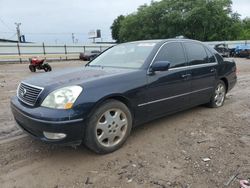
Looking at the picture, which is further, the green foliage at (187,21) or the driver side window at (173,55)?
the green foliage at (187,21)

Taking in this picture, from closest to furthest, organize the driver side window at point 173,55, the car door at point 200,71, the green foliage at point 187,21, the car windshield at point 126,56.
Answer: the car windshield at point 126,56, the driver side window at point 173,55, the car door at point 200,71, the green foliage at point 187,21

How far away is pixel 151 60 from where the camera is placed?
406 centimetres

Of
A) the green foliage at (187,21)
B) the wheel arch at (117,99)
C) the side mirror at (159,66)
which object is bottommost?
the wheel arch at (117,99)

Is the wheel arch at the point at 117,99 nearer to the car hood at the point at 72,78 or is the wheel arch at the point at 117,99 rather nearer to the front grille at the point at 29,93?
the car hood at the point at 72,78

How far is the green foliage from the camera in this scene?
44.7m

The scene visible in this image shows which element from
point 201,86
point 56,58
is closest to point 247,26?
point 56,58

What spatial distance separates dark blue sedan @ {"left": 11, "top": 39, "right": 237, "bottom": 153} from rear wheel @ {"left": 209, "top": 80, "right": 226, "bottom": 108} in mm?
456

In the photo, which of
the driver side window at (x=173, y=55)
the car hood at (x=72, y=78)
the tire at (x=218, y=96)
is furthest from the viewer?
the tire at (x=218, y=96)

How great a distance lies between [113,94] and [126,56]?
4.11ft

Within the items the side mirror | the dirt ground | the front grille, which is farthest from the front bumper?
the side mirror

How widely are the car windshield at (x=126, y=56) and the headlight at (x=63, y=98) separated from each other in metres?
1.25

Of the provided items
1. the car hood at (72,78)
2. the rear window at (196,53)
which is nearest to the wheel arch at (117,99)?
the car hood at (72,78)

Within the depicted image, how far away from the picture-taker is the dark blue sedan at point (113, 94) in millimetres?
3096

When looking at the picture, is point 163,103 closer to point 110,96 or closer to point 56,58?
point 110,96
